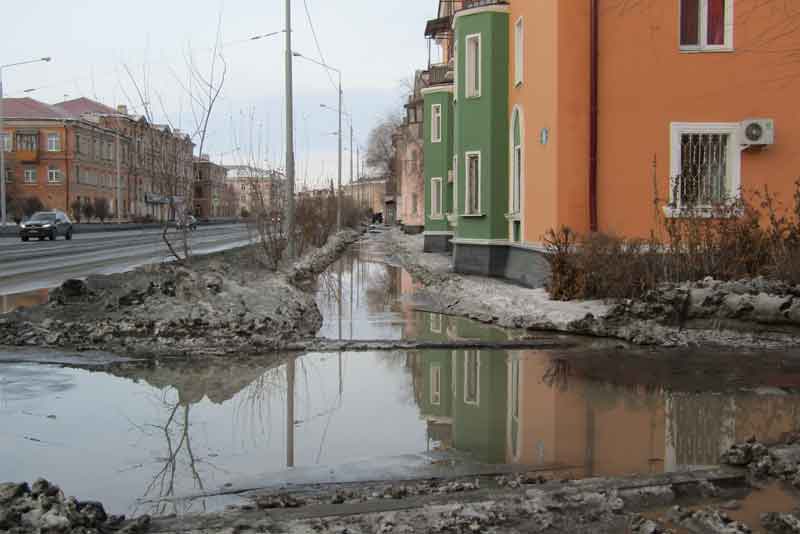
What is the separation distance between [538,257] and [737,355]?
24.6ft

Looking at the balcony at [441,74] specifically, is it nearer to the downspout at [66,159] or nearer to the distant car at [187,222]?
the distant car at [187,222]

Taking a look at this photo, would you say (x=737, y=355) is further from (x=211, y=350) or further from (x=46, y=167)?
(x=46, y=167)

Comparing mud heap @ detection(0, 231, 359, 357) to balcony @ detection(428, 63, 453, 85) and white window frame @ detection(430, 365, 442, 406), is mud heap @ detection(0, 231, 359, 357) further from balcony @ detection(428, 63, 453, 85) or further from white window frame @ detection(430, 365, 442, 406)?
balcony @ detection(428, 63, 453, 85)

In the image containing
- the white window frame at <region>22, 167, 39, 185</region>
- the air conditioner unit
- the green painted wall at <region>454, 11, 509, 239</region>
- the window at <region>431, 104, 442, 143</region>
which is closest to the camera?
the air conditioner unit

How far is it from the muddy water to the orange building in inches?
255

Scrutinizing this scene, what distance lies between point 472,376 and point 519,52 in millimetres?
12542

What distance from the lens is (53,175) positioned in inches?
3130

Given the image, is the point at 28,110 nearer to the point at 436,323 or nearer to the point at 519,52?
the point at 519,52

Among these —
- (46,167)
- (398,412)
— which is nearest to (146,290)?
(398,412)

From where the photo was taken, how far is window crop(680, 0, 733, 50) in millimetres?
15383

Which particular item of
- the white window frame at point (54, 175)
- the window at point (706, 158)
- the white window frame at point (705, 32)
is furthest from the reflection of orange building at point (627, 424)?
the white window frame at point (54, 175)

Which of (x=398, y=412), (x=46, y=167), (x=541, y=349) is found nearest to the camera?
(x=398, y=412)

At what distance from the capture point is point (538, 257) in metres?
16.5

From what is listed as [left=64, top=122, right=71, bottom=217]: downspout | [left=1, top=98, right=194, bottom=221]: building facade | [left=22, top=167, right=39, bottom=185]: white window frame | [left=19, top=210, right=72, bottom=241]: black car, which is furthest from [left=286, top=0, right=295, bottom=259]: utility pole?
[left=22, top=167, right=39, bottom=185]: white window frame
